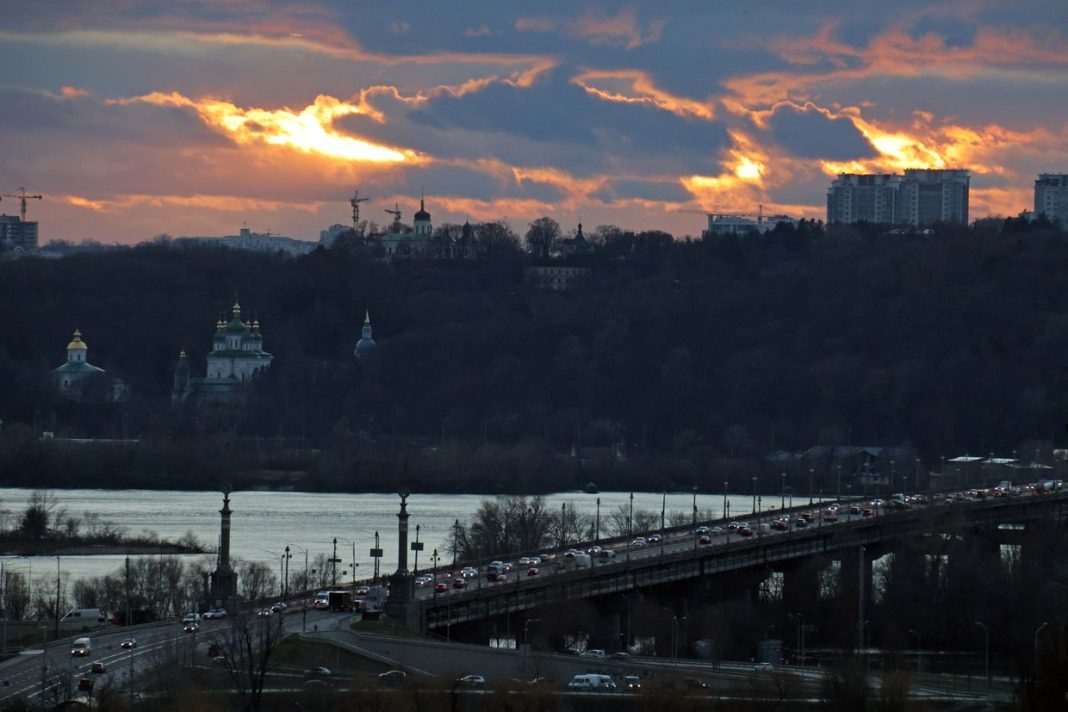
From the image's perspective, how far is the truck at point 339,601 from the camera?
164 feet

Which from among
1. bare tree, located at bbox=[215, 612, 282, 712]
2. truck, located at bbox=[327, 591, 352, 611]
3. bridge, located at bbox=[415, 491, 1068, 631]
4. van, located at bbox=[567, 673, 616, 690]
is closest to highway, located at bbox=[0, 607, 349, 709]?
bare tree, located at bbox=[215, 612, 282, 712]

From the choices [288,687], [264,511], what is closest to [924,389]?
[264,511]

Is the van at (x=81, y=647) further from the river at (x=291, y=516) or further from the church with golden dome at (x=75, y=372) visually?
the church with golden dome at (x=75, y=372)

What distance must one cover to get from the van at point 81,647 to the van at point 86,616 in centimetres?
582

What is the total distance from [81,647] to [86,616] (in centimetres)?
778

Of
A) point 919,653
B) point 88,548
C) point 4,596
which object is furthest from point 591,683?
point 88,548

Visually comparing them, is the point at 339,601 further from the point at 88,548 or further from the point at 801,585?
the point at 88,548

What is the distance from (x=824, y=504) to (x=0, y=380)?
93779mm

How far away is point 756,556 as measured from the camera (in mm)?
64438

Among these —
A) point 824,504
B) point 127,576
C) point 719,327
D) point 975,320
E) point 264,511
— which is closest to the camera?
point 127,576

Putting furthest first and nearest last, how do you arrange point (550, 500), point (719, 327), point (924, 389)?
point (719, 327)
point (924, 389)
point (550, 500)

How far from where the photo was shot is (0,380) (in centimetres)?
16962

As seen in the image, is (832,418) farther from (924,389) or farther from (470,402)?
(470,402)

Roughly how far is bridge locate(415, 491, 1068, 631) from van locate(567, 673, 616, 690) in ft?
26.2
